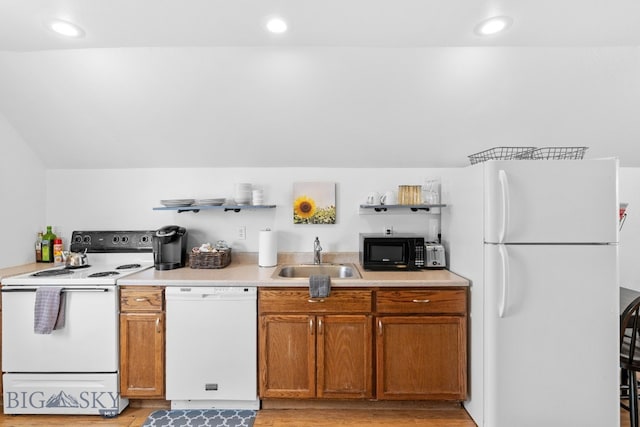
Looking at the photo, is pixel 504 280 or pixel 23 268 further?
pixel 23 268

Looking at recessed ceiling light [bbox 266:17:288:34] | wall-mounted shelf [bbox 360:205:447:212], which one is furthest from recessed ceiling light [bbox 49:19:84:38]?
wall-mounted shelf [bbox 360:205:447:212]

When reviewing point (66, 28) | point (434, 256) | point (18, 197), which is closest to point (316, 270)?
point (434, 256)

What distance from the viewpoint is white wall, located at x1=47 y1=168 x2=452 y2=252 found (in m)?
3.01

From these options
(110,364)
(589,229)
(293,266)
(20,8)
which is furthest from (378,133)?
(110,364)

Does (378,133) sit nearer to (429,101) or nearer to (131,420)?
(429,101)

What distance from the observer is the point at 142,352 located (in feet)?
7.47

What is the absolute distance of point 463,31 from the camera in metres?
1.97

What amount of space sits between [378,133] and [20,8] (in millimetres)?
2291

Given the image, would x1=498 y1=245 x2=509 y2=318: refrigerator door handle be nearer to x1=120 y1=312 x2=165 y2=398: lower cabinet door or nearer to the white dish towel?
x1=120 y1=312 x2=165 y2=398: lower cabinet door

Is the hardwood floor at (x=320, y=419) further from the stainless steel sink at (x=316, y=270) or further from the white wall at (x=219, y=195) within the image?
the white wall at (x=219, y=195)

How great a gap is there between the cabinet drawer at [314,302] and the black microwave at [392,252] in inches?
16.0

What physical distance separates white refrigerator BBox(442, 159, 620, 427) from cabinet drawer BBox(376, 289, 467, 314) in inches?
11.1

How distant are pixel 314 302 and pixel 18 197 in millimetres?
2607

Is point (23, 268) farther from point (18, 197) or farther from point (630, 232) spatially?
point (630, 232)
